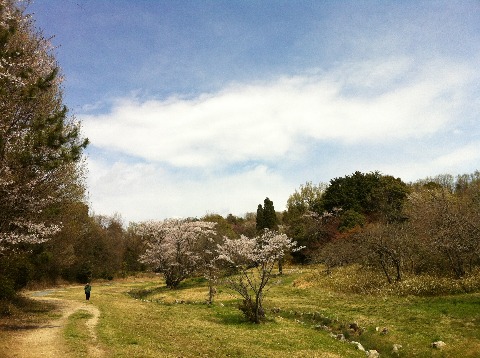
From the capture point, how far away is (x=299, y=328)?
24.6 m

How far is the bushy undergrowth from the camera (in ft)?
93.7

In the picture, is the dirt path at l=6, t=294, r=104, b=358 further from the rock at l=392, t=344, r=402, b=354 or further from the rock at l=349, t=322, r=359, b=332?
the rock at l=349, t=322, r=359, b=332

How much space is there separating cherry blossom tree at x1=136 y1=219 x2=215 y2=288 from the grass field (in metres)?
16.5

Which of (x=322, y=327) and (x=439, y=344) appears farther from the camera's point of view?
(x=322, y=327)

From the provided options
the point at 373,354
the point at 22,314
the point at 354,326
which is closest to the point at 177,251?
the point at 22,314

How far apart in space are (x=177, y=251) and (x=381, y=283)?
2895 centimetres

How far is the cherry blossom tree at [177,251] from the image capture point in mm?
51344

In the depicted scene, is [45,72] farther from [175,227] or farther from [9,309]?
[175,227]

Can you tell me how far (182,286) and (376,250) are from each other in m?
28.1

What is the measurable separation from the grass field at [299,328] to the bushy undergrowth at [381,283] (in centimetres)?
148

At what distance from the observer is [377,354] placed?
1927cm

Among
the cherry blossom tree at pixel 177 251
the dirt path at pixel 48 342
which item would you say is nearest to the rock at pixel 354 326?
the dirt path at pixel 48 342

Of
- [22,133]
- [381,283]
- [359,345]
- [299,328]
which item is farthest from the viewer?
[381,283]

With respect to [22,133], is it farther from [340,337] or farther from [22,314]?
[340,337]
